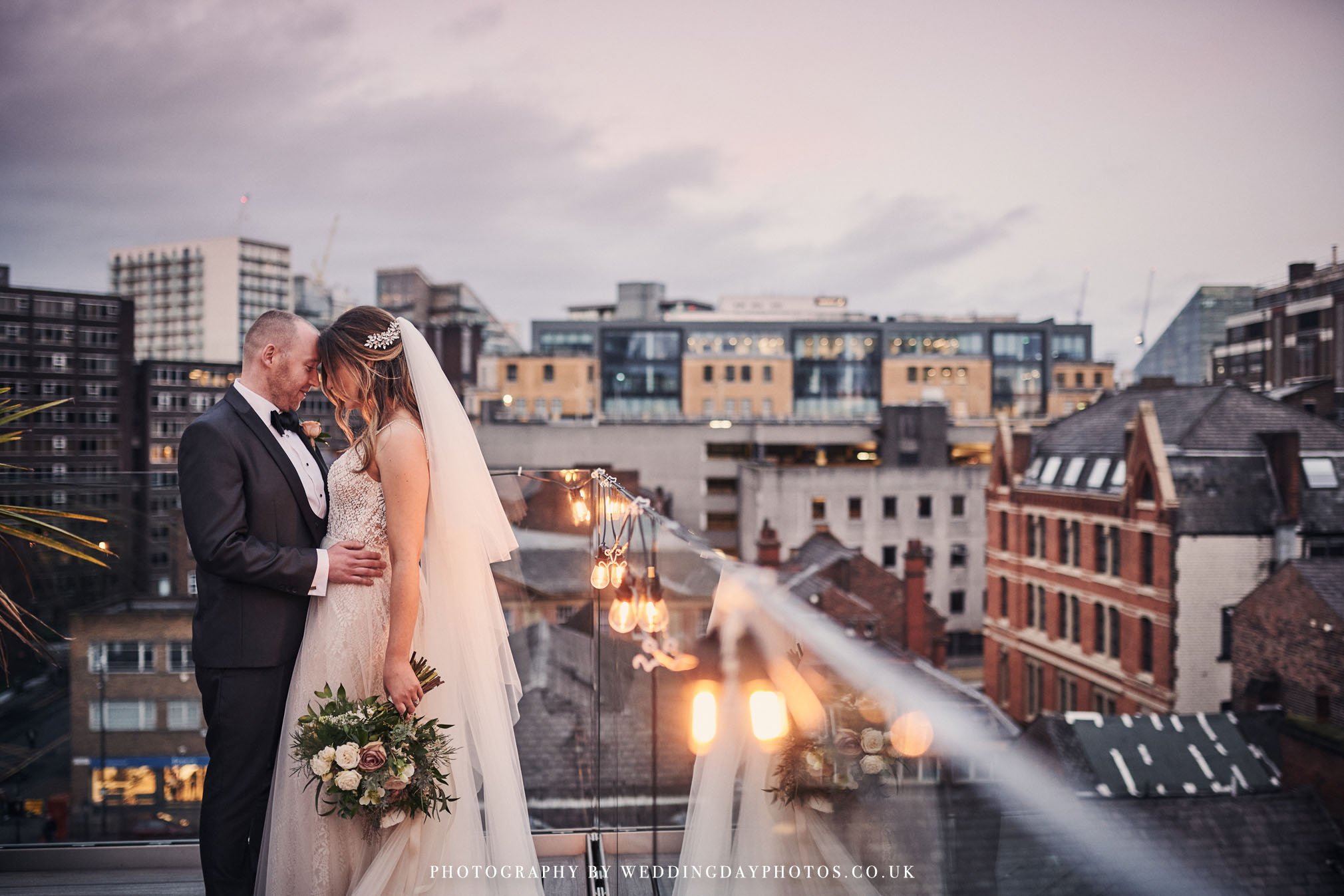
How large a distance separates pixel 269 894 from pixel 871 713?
2020 mm

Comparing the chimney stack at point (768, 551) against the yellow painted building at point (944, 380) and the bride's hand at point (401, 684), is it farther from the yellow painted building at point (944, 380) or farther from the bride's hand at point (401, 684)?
the yellow painted building at point (944, 380)

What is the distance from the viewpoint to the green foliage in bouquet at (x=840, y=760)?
2.53 m

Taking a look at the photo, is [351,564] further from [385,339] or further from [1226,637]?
[1226,637]

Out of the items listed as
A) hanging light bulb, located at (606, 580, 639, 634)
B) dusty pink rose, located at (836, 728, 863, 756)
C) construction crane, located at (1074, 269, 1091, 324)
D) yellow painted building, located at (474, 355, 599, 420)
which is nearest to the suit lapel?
hanging light bulb, located at (606, 580, 639, 634)

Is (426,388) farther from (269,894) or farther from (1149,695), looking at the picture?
(1149,695)

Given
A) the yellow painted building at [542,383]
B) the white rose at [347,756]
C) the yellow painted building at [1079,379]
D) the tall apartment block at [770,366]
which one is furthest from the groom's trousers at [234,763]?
the yellow painted building at [1079,379]

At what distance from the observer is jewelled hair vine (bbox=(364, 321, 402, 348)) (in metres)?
2.52

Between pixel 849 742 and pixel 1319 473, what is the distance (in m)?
24.8

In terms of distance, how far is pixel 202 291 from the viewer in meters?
110

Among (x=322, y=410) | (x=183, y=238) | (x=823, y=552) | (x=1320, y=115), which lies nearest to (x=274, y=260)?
(x=183, y=238)

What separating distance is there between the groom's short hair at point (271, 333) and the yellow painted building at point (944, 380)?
191 ft

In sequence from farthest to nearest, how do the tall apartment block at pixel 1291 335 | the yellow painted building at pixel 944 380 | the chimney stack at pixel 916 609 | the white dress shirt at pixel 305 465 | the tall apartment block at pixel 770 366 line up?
the yellow painted building at pixel 944 380 < the tall apartment block at pixel 770 366 < the tall apartment block at pixel 1291 335 < the chimney stack at pixel 916 609 < the white dress shirt at pixel 305 465

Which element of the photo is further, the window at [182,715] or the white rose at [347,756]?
the window at [182,715]

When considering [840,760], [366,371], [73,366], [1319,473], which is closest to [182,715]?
[366,371]
